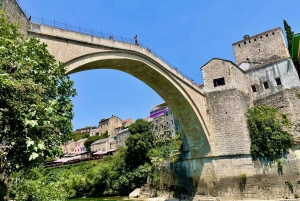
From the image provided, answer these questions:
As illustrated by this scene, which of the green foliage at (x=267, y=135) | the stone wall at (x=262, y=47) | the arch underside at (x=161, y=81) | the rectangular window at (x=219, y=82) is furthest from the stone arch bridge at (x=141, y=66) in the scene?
the stone wall at (x=262, y=47)

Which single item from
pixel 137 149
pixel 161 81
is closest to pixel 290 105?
pixel 161 81

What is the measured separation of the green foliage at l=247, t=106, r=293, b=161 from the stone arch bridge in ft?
9.10

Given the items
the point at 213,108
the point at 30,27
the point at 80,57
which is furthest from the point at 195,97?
the point at 30,27

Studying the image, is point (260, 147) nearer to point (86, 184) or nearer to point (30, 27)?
point (30, 27)

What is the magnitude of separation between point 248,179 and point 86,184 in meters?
18.6

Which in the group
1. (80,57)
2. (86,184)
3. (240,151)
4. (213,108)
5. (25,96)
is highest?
(80,57)

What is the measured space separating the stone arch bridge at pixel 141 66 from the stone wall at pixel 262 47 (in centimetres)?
1231

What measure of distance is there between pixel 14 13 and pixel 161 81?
915cm

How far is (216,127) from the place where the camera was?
53.4ft

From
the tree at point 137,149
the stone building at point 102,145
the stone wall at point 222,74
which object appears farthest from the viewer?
the stone building at point 102,145

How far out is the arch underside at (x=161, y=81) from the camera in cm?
1045

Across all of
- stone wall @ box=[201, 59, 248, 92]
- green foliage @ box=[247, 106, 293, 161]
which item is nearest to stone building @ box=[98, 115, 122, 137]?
stone wall @ box=[201, 59, 248, 92]

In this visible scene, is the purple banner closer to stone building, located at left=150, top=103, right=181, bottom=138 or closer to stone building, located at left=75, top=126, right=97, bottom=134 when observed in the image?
stone building, located at left=150, top=103, right=181, bottom=138

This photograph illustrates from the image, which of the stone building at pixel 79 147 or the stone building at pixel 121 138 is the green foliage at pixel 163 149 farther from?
the stone building at pixel 79 147
